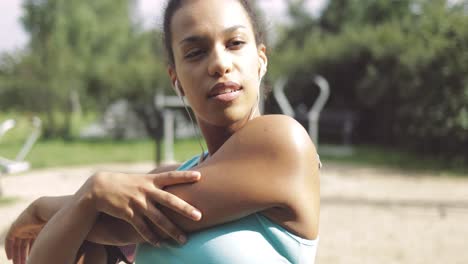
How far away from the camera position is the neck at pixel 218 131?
3.23ft

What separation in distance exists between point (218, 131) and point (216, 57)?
163 mm

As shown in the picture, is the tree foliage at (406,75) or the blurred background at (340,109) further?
the tree foliage at (406,75)

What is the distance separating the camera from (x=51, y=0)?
1245 inches

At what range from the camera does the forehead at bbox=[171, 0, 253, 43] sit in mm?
940

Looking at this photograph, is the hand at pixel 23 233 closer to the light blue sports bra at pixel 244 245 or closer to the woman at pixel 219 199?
the woman at pixel 219 199

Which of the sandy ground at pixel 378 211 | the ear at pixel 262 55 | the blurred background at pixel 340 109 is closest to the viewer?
the ear at pixel 262 55

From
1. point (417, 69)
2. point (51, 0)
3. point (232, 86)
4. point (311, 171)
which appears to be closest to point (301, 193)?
point (311, 171)

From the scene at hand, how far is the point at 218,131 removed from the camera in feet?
3.34

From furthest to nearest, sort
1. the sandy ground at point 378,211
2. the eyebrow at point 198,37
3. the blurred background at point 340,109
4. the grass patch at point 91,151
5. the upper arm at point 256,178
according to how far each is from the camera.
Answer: the grass patch at point 91,151
the blurred background at point 340,109
the sandy ground at point 378,211
the eyebrow at point 198,37
the upper arm at point 256,178

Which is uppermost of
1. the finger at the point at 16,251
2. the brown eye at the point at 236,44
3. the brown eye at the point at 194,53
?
the brown eye at the point at 236,44

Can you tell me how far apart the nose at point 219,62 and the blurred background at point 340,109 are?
11.2 ft

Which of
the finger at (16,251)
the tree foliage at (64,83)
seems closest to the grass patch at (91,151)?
the tree foliage at (64,83)

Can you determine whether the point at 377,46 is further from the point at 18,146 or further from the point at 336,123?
the point at 18,146

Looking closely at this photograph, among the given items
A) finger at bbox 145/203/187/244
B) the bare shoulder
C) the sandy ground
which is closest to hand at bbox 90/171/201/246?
finger at bbox 145/203/187/244
